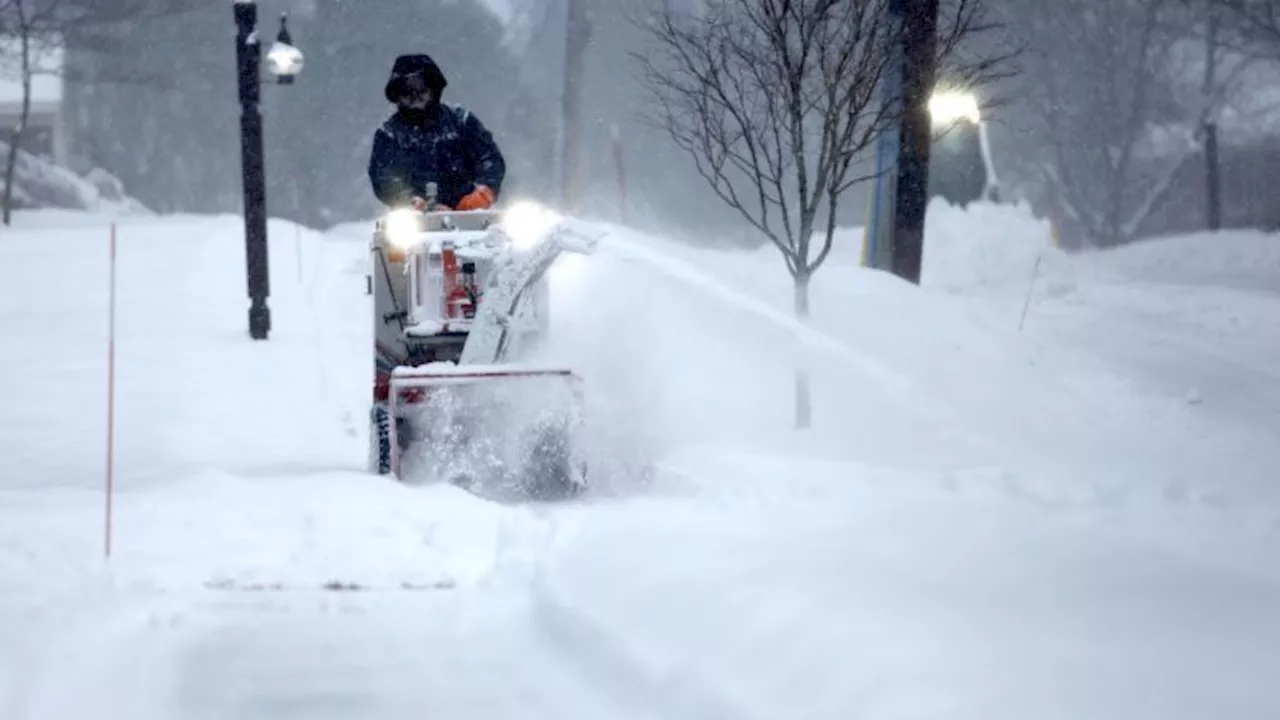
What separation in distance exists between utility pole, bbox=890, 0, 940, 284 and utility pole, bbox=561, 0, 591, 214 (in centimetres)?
1954

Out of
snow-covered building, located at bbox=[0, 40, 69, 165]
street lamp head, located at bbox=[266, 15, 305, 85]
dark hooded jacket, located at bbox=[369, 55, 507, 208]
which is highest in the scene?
snow-covered building, located at bbox=[0, 40, 69, 165]

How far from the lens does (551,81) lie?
212ft

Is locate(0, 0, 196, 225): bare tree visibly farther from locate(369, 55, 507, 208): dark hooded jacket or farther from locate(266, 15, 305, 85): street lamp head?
locate(369, 55, 507, 208): dark hooded jacket

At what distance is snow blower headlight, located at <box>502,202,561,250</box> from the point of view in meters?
9.05

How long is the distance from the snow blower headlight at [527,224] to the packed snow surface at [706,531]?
1.35 ft

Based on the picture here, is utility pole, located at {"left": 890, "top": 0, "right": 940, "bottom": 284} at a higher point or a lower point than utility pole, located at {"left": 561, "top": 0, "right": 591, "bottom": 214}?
lower

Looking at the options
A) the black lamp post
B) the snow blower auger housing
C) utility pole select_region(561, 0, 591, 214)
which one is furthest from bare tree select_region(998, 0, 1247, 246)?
the snow blower auger housing

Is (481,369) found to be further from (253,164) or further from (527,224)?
(253,164)

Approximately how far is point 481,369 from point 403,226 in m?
1.32

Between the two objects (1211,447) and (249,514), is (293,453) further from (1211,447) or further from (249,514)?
(1211,447)

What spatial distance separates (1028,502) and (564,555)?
7.13 ft

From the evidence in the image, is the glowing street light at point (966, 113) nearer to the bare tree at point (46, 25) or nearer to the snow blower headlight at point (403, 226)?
the snow blower headlight at point (403, 226)

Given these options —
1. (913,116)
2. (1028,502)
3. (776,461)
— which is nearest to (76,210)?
(913,116)

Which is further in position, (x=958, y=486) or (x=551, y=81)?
(x=551, y=81)
